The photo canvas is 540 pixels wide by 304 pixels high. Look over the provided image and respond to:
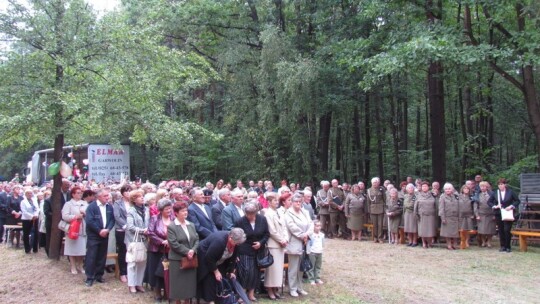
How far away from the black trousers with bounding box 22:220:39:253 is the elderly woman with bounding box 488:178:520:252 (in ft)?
38.1

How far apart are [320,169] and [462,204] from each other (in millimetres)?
8275

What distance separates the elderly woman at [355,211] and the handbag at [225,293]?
8.25 metres

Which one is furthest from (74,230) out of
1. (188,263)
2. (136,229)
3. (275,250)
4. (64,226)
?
(275,250)

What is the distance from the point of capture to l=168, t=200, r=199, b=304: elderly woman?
21.7ft

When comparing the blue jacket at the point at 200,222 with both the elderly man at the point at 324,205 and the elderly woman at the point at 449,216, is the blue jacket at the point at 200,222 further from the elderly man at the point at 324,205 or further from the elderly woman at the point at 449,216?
the elderly man at the point at 324,205

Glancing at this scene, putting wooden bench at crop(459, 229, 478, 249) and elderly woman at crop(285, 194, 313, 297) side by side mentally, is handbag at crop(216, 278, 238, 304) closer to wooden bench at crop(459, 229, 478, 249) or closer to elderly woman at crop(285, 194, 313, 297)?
elderly woman at crop(285, 194, 313, 297)

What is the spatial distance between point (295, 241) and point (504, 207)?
7229 mm

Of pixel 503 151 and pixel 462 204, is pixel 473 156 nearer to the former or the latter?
pixel 462 204

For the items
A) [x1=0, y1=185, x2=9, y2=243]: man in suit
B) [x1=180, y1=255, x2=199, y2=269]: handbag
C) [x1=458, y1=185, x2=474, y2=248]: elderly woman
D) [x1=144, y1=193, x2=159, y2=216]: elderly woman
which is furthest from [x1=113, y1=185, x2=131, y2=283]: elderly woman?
[x1=458, y1=185, x2=474, y2=248]: elderly woman

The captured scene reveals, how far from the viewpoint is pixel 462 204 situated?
1307 centimetres

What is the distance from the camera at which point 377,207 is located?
14625mm

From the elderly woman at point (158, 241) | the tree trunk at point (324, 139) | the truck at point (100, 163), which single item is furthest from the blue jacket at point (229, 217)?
the truck at point (100, 163)

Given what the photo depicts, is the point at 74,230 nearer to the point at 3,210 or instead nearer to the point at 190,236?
the point at 190,236

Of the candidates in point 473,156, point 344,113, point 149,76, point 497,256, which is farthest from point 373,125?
point 149,76
